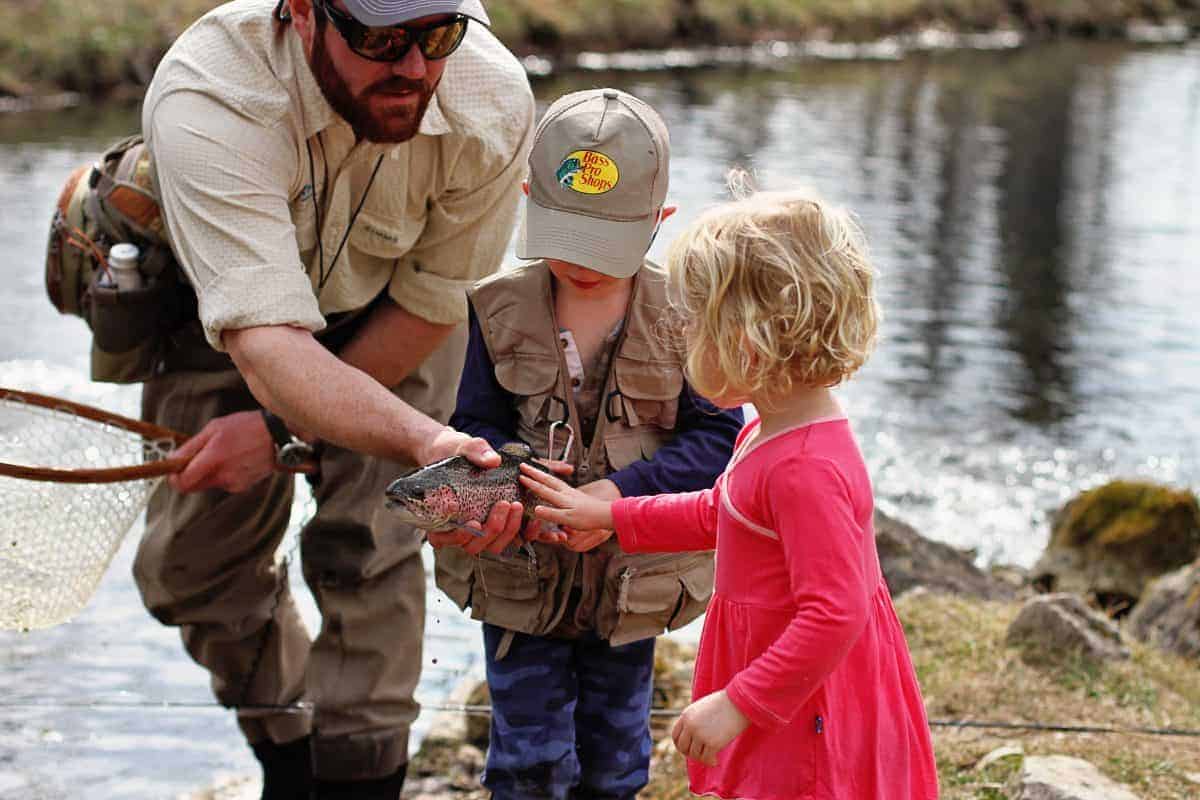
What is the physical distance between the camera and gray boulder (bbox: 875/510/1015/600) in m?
6.25

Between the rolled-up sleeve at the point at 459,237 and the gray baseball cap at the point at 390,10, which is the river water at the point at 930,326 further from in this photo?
the rolled-up sleeve at the point at 459,237

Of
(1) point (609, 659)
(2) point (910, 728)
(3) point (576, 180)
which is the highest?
(3) point (576, 180)

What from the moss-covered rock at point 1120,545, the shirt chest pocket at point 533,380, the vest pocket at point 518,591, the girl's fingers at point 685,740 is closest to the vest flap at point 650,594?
the vest pocket at point 518,591

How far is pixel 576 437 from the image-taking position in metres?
3.21

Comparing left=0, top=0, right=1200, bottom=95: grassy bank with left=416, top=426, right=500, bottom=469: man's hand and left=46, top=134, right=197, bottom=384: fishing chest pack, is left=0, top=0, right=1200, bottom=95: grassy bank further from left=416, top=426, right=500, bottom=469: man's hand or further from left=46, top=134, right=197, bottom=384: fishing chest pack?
left=416, top=426, right=500, bottom=469: man's hand

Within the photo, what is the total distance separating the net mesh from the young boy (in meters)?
0.93

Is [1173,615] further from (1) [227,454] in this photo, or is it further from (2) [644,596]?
(1) [227,454]

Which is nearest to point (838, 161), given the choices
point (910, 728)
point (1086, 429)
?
point (1086, 429)

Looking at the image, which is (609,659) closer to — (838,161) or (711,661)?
(711,661)

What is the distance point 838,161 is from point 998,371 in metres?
8.68

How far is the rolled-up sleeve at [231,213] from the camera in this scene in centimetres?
338

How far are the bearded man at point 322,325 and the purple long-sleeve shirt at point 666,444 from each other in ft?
0.33

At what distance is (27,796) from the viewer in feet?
15.2

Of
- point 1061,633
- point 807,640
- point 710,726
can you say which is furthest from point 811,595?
point 1061,633
